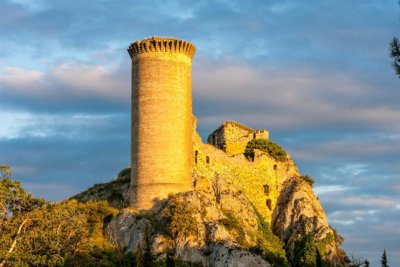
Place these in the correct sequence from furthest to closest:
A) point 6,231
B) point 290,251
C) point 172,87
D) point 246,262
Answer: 1. point 290,251
2. point 172,87
3. point 246,262
4. point 6,231

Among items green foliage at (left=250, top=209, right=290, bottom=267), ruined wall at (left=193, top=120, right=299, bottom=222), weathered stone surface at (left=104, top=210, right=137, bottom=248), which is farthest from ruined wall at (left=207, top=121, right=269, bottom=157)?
weathered stone surface at (left=104, top=210, right=137, bottom=248)

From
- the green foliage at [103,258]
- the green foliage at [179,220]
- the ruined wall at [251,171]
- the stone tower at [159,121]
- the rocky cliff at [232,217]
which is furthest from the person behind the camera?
the ruined wall at [251,171]

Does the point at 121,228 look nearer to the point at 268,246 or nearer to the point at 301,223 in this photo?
the point at 268,246

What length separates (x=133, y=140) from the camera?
183 feet

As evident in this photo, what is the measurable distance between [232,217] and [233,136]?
39.7ft

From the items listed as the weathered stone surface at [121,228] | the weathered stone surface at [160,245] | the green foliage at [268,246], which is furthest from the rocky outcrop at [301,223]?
the weathered stone surface at [121,228]

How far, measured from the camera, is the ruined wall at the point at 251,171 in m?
60.4

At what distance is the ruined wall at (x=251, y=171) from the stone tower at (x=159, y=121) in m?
4.50

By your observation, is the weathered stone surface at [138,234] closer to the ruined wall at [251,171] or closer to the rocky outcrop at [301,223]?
the ruined wall at [251,171]

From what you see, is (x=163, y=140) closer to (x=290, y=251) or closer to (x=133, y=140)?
(x=133, y=140)

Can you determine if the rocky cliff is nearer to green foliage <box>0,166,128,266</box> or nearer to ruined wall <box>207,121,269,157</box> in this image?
ruined wall <box>207,121,269,157</box>

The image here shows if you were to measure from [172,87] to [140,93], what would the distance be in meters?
2.20

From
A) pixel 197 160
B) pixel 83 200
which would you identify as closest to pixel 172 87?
pixel 197 160

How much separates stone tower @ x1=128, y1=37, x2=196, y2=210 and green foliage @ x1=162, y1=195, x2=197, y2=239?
1.84 metres
